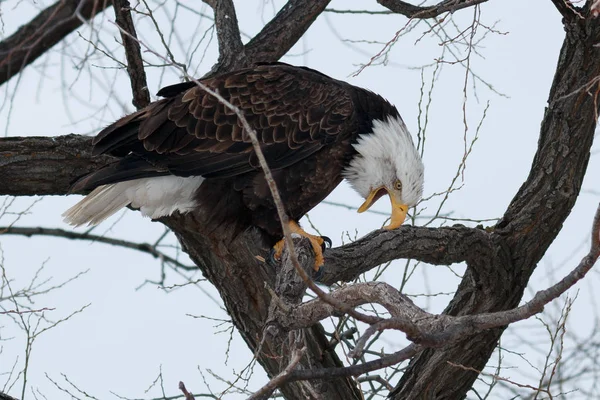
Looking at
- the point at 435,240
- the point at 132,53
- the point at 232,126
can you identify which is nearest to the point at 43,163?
the point at 132,53

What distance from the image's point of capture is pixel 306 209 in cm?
438

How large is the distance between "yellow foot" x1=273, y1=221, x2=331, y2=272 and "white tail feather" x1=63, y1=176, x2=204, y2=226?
472mm

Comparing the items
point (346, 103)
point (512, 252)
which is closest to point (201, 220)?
point (346, 103)

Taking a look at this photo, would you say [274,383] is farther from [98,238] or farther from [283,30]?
[98,238]

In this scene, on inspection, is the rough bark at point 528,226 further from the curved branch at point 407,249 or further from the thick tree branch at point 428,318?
the thick tree branch at point 428,318

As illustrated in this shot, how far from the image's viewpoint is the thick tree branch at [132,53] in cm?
419

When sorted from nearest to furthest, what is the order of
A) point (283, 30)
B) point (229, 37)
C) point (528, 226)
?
point (528, 226) → point (229, 37) → point (283, 30)

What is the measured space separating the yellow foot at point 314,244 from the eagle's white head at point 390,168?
0.30 metres

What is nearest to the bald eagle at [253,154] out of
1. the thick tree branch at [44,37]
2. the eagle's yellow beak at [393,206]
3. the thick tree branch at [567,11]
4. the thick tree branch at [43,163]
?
the eagle's yellow beak at [393,206]

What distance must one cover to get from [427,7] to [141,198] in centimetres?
159

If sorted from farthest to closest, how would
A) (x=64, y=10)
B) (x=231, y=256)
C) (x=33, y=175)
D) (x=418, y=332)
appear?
(x=64, y=10) → (x=231, y=256) → (x=33, y=175) → (x=418, y=332)

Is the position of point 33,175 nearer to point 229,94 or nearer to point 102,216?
point 102,216

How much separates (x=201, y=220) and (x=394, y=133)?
98 centimetres

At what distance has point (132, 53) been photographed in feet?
13.9
